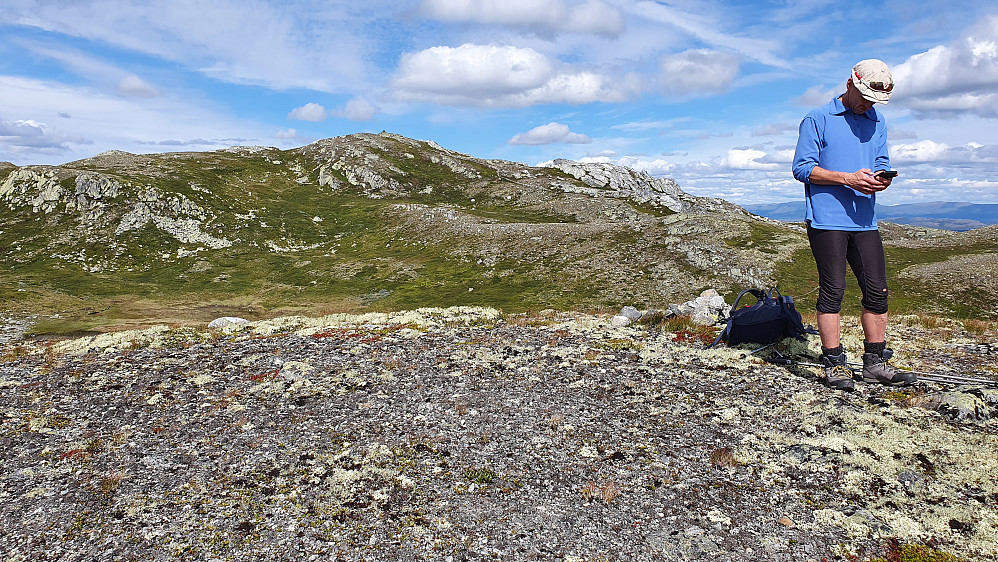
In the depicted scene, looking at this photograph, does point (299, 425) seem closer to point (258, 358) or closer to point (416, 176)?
point (258, 358)

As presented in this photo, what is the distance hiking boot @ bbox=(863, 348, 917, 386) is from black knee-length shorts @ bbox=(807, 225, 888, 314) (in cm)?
135

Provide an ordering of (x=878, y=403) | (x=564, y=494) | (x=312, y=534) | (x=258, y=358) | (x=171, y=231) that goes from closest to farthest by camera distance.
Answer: (x=312, y=534)
(x=564, y=494)
(x=878, y=403)
(x=258, y=358)
(x=171, y=231)

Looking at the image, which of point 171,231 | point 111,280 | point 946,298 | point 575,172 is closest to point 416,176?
point 575,172

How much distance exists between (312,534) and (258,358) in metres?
11.9

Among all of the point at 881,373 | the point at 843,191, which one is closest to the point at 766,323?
the point at 881,373

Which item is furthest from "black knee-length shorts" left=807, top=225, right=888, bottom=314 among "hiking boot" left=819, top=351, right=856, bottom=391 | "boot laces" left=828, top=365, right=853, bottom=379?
"boot laces" left=828, top=365, right=853, bottom=379

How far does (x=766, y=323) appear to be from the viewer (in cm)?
1669

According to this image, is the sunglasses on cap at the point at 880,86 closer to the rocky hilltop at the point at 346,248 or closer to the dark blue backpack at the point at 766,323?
the dark blue backpack at the point at 766,323

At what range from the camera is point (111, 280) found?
69.6 metres

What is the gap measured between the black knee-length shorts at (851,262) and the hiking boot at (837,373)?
1.79 m

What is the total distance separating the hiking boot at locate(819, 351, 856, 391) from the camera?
1241 centimetres

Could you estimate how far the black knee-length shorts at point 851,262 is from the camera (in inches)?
449

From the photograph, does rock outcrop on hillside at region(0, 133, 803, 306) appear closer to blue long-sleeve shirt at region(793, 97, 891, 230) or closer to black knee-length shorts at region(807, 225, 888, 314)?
black knee-length shorts at region(807, 225, 888, 314)

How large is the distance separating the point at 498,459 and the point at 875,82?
37.9 ft
